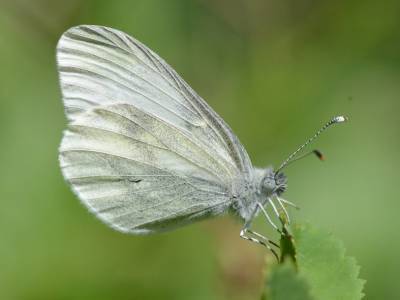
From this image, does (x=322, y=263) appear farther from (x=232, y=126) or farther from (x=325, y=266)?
(x=232, y=126)

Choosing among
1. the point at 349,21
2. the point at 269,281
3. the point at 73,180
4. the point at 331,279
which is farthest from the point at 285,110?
the point at 269,281

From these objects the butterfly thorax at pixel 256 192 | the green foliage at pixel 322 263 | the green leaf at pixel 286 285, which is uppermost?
the butterfly thorax at pixel 256 192

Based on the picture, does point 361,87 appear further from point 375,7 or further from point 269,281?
point 269,281

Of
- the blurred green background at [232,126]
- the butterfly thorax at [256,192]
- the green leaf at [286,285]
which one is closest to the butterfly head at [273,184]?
the butterfly thorax at [256,192]

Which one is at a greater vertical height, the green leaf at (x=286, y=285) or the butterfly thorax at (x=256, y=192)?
the butterfly thorax at (x=256, y=192)

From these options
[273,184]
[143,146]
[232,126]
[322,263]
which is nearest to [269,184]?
[273,184]

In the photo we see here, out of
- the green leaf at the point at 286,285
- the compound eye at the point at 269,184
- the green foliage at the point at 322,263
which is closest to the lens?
the green leaf at the point at 286,285

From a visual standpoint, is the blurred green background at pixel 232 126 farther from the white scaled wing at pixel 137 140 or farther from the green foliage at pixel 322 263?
the green foliage at pixel 322 263
